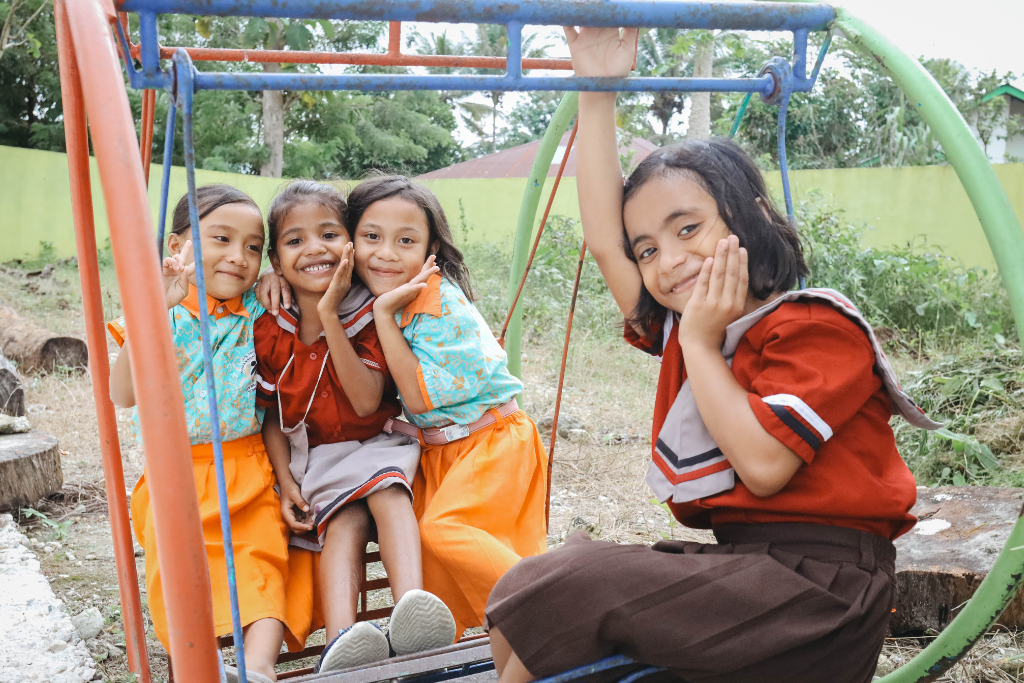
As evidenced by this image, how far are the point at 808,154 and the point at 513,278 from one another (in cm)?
1554

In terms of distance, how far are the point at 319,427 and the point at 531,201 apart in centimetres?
84

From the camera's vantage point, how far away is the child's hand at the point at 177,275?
5.57ft

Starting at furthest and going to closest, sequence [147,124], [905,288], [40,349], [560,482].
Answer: [905,288], [40,349], [560,482], [147,124]

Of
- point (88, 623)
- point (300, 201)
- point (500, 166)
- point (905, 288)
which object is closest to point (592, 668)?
point (300, 201)

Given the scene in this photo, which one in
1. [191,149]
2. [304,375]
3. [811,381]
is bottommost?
[304,375]

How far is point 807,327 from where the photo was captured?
1.26m

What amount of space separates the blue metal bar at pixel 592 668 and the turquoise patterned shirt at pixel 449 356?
82 cm

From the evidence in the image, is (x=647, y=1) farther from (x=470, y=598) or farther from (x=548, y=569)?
(x=470, y=598)

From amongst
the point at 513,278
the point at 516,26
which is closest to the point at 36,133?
the point at 513,278

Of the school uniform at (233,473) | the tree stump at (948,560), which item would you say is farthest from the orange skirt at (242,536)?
the tree stump at (948,560)

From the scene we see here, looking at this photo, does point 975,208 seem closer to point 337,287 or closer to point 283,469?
point 337,287

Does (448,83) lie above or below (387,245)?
above

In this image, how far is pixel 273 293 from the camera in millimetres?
2023

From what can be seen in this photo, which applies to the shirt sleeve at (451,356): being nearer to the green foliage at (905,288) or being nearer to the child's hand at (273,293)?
the child's hand at (273,293)
